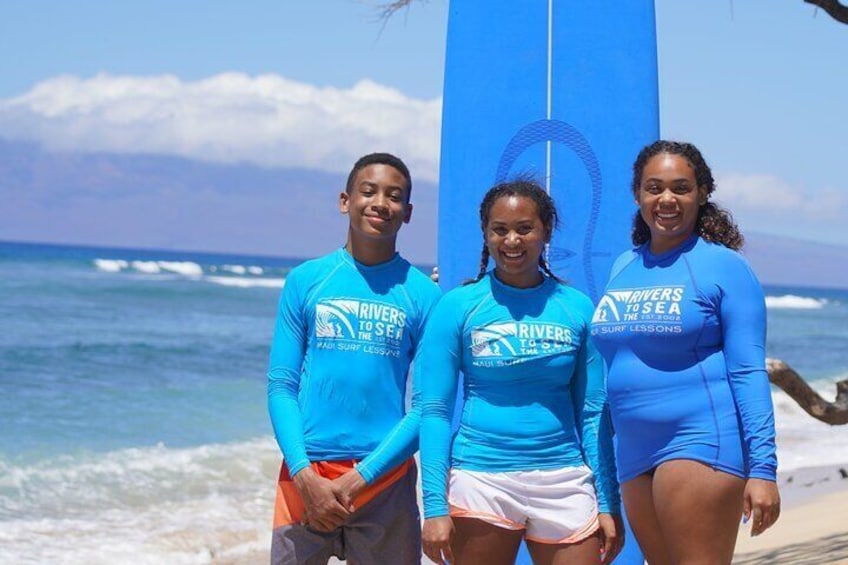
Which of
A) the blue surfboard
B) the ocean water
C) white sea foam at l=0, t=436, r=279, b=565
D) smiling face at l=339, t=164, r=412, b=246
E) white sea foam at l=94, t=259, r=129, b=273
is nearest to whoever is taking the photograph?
smiling face at l=339, t=164, r=412, b=246

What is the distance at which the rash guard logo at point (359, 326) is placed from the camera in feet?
7.92

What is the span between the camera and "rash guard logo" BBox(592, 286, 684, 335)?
223cm

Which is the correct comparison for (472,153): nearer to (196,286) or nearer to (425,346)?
(425,346)

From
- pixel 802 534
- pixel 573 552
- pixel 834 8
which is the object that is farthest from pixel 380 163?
pixel 802 534

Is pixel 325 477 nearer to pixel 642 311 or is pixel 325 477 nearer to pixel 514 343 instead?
pixel 514 343

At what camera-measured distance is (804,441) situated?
8609mm

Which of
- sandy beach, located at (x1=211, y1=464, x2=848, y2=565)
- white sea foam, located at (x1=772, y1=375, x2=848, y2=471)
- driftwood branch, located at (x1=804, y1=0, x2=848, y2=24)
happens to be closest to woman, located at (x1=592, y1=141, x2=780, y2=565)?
driftwood branch, located at (x1=804, y1=0, x2=848, y2=24)

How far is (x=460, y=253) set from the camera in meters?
3.71

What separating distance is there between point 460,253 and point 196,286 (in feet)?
91.2

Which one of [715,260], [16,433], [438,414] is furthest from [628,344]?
[16,433]

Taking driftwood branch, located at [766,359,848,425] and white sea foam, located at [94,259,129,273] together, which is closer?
driftwood branch, located at [766,359,848,425]

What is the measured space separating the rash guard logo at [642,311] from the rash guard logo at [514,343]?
9cm

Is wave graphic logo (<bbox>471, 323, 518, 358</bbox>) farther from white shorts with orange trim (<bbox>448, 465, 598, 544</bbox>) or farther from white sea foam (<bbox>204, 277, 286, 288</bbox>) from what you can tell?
white sea foam (<bbox>204, 277, 286, 288</bbox>)

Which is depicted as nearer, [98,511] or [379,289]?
[379,289]
